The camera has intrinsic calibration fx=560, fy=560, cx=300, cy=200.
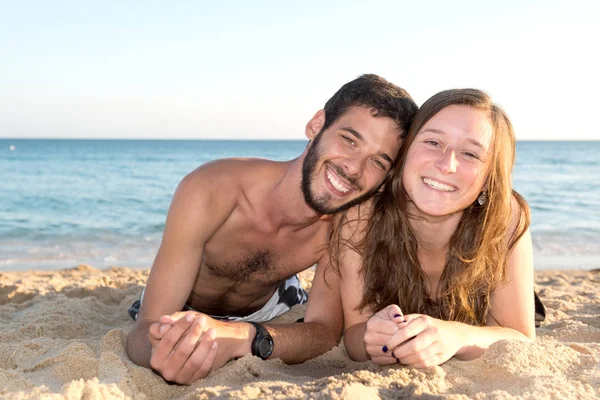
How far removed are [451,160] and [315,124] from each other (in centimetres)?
106

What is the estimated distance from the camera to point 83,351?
9.71 feet

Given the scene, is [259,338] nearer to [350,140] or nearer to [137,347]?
[137,347]

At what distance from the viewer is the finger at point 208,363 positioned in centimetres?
262

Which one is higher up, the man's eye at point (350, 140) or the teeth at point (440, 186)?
the man's eye at point (350, 140)

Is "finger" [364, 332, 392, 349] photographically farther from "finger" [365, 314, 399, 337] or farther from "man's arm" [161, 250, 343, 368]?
"man's arm" [161, 250, 343, 368]

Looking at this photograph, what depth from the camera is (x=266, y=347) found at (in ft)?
9.83

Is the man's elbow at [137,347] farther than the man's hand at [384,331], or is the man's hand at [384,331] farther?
the man's elbow at [137,347]

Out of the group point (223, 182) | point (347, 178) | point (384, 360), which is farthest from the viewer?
point (223, 182)

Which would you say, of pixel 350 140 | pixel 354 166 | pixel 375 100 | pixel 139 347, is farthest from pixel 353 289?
pixel 139 347

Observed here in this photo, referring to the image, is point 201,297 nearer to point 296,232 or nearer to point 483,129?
point 296,232

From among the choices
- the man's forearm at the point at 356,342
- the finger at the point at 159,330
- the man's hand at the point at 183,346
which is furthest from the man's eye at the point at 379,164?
the finger at the point at 159,330

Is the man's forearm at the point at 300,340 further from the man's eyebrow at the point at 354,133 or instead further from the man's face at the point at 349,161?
the man's eyebrow at the point at 354,133

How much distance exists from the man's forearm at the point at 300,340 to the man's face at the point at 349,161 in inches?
27.9

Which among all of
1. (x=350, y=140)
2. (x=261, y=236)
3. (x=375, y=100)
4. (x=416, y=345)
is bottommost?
(x=416, y=345)
